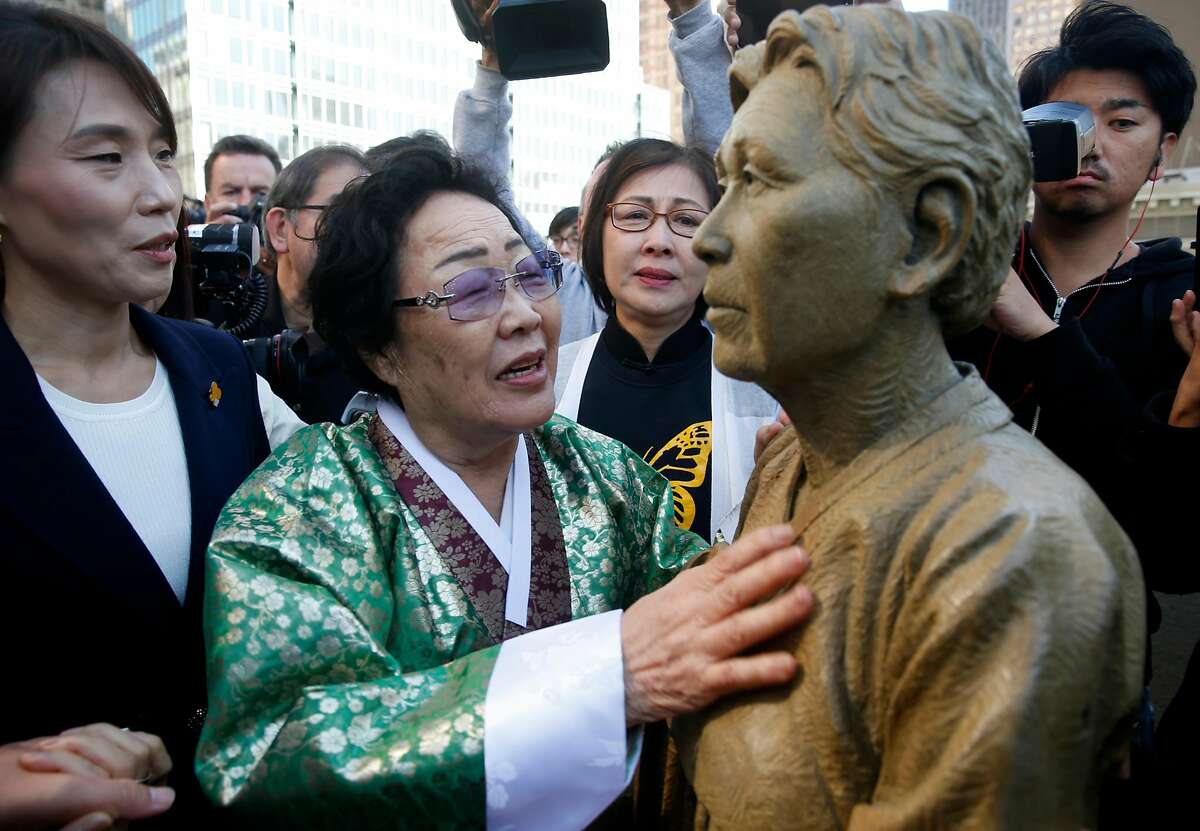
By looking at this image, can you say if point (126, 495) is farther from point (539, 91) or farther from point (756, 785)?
point (539, 91)

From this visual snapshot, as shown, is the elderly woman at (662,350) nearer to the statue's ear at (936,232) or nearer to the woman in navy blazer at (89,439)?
the woman in navy blazer at (89,439)

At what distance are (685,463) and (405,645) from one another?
40.1 inches

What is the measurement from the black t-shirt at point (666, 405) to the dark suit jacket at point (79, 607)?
1.12 metres

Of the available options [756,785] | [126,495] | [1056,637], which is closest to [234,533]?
[126,495]

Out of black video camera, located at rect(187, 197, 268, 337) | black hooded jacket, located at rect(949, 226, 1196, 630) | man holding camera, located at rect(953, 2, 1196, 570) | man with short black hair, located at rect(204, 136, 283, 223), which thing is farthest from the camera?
man with short black hair, located at rect(204, 136, 283, 223)

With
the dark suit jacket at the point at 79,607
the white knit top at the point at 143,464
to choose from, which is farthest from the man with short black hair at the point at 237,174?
the dark suit jacket at the point at 79,607

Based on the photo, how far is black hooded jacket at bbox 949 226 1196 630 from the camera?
1824 millimetres

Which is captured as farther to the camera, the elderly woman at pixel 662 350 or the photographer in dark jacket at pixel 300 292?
the photographer in dark jacket at pixel 300 292

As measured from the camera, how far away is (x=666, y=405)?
2.47 m

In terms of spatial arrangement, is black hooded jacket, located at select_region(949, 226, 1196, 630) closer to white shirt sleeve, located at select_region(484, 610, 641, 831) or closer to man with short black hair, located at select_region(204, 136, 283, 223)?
white shirt sleeve, located at select_region(484, 610, 641, 831)

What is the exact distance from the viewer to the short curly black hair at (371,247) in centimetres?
176

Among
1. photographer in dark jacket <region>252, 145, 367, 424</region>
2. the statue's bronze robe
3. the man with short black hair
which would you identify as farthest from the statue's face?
the man with short black hair

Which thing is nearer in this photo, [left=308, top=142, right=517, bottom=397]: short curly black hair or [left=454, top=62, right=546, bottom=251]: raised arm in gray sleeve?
[left=308, top=142, right=517, bottom=397]: short curly black hair

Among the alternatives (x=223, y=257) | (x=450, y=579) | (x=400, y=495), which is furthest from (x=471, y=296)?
(x=223, y=257)
